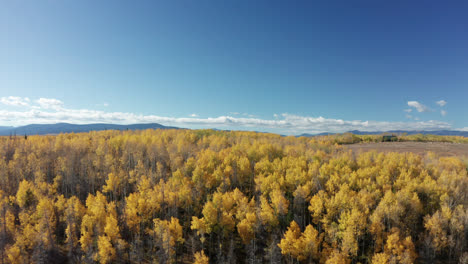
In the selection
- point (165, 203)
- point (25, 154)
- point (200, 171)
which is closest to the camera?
point (165, 203)

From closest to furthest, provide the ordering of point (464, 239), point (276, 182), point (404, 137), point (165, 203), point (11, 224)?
point (464, 239), point (11, 224), point (165, 203), point (276, 182), point (404, 137)

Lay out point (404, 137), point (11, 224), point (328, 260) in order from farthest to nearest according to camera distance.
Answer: point (404, 137) < point (11, 224) < point (328, 260)

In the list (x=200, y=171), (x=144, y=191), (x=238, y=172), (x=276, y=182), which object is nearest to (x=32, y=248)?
(x=144, y=191)

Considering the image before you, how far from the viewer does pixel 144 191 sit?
70.7m

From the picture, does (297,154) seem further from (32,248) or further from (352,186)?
(32,248)

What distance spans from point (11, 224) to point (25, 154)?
223ft

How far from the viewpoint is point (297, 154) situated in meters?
112

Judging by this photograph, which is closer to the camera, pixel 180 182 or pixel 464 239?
pixel 464 239

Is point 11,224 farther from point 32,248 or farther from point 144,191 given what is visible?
point 144,191

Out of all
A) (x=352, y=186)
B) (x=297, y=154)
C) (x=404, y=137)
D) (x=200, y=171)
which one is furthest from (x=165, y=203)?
(x=404, y=137)

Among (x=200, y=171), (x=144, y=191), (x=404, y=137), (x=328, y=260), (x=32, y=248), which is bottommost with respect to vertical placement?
(x=32, y=248)

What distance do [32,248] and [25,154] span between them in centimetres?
7891

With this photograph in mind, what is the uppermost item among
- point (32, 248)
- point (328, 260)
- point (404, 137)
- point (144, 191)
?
point (404, 137)

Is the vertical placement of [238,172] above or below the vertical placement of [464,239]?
above
